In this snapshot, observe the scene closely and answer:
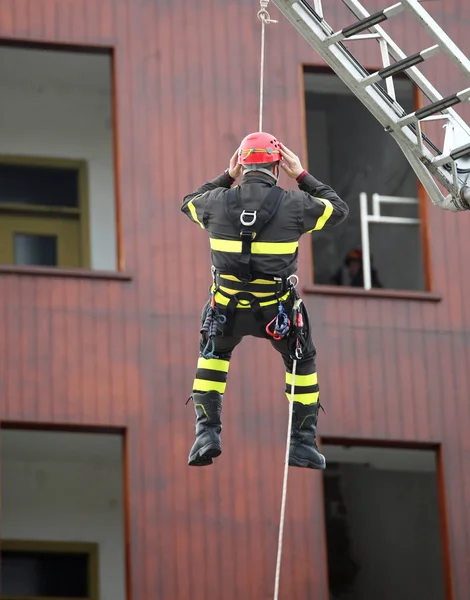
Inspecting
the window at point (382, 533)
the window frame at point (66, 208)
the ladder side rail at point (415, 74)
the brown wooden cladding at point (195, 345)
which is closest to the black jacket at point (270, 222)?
the ladder side rail at point (415, 74)

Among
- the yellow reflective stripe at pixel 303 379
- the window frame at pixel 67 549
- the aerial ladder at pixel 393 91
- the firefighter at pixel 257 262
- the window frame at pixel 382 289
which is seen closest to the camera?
the firefighter at pixel 257 262

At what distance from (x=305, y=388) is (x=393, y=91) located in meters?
2.62

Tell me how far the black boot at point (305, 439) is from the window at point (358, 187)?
31.7 feet

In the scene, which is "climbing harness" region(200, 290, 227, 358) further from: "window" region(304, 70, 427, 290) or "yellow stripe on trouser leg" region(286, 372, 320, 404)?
"window" region(304, 70, 427, 290)

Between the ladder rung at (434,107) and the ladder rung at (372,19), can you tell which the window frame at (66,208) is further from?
the ladder rung at (372,19)

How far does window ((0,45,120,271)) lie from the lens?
1023 inches

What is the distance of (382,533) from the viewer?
28.6 m

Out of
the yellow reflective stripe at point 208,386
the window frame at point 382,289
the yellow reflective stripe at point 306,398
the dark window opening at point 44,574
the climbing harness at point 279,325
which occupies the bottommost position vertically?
the dark window opening at point 44,574

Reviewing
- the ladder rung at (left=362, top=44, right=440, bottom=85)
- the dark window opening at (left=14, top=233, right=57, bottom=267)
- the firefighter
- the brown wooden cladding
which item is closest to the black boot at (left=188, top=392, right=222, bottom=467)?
the firefighter

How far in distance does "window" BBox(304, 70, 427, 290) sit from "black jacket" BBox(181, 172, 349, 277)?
1035 cm

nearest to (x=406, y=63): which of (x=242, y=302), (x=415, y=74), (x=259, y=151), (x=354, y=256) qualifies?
(x=415, y=74)

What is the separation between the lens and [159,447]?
22.8 m

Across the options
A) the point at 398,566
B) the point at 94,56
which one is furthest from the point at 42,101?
the point at 398,566

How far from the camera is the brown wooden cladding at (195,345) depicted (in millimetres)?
22719
